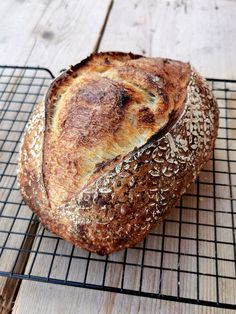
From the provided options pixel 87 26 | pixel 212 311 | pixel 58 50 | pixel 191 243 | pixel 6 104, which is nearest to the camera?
pixel 212 311

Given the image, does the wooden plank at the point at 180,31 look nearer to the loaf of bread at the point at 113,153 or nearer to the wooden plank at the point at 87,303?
the loaf of bread at the point at 113,153

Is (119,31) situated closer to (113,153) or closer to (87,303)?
(113,153)

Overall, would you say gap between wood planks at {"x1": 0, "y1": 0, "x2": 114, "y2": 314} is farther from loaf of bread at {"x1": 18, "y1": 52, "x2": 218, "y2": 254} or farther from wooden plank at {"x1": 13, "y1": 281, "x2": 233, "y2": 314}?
loaf of bread at {"x1": 18, "y1": 52, "x2": 218, "y2": 254}

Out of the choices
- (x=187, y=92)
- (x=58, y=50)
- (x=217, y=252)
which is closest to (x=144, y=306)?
(x=217, y=252)

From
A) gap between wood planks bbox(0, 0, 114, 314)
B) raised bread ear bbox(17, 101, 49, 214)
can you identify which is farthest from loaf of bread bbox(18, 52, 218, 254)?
gap between wood planks bbox(0, 0, 114, 314)

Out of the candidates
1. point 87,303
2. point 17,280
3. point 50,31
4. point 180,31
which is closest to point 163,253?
point 87,303

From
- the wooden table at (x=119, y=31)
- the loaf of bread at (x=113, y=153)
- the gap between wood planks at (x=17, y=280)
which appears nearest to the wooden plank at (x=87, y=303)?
the gap between wood planks at (x=17, y=280)

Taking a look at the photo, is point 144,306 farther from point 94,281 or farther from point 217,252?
point 217,252
